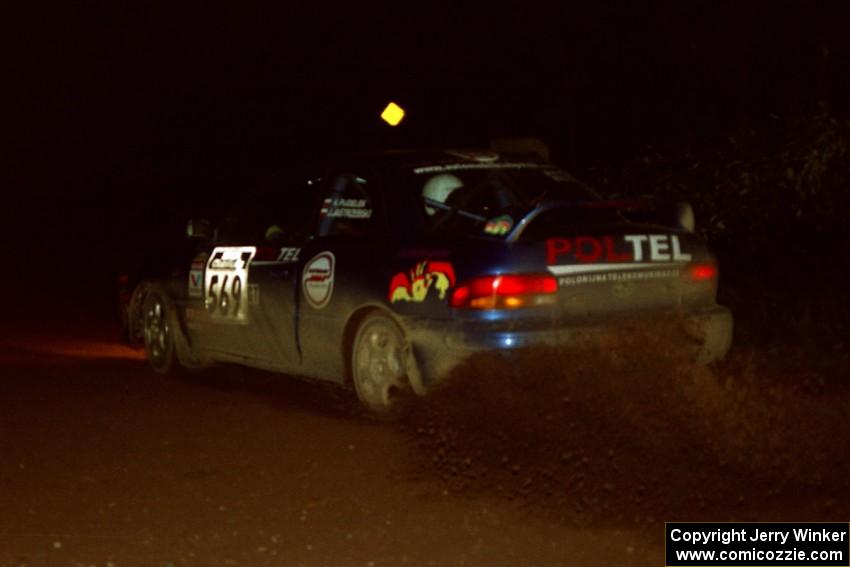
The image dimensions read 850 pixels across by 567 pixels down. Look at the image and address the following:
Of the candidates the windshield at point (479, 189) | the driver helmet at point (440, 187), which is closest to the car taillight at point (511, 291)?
the windshield at point (479, 189)

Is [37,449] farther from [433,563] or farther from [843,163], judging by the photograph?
[843,163]

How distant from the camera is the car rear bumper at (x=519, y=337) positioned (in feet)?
23.0

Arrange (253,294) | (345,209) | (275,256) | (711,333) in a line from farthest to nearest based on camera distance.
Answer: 1. (253,294)
2. (275,256)
3. (345,209)
4. (711,333)

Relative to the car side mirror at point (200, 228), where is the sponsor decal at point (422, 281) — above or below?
below

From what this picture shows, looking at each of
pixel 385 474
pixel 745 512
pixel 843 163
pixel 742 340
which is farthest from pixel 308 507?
pixel 843 163

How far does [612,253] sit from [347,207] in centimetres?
188

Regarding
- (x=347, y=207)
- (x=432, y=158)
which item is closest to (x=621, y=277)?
(x=432, y=158)

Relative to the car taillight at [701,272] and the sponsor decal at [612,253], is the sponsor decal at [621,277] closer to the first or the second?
the sponsor decal at [612,253]

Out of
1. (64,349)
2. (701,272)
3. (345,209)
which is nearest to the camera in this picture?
(701,272)

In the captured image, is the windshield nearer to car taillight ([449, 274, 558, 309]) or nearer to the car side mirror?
car taillight ([449, 274, 558, 309])

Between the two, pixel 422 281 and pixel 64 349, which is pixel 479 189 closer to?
pixel 422 281

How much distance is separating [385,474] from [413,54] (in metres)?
14.0

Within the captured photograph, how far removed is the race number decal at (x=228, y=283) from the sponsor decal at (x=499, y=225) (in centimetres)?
221

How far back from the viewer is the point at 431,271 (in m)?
7.39
